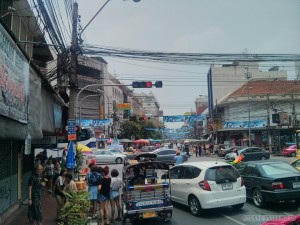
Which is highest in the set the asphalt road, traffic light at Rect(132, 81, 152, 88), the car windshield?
traffic light at Rect(132, 81, 152, 88)

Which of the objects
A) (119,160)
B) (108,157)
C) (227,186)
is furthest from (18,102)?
(119,160)

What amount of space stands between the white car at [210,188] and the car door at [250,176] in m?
0.97

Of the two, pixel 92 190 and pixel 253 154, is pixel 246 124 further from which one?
pixel 92 190

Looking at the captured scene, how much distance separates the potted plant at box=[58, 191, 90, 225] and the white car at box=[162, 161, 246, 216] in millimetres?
3030

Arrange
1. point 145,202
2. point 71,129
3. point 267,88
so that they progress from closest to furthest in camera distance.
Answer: point 145,202
point 71,129
point 267,88

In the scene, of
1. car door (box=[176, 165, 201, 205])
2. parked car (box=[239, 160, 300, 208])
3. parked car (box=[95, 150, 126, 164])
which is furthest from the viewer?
parked car (box=[95, 150, 126, 164])

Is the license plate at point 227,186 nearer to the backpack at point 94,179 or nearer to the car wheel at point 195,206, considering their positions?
the car wheel at point 195,206

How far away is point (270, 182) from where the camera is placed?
10117 mm

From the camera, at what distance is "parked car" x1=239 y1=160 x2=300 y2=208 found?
9.95 metres

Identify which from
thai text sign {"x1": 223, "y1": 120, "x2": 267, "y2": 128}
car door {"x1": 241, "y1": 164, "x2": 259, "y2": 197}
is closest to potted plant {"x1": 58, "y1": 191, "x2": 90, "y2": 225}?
car door {"x1": 241, "y1": 164, "x2": 259, "y2": 197}

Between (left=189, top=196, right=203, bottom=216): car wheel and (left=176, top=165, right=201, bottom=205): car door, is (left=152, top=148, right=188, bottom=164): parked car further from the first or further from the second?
(left=189, top=196, right=203, bottom=216): car wheel

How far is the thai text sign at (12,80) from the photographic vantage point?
6.02 m

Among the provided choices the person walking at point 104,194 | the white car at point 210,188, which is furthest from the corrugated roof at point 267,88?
the person walking at point 104,194

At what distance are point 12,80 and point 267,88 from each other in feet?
180
